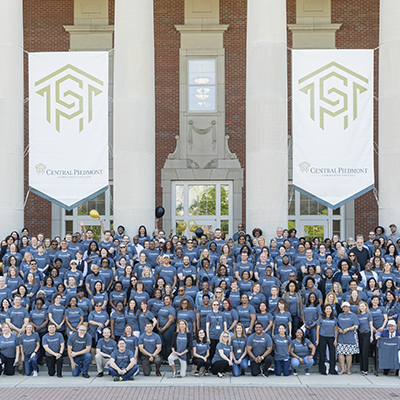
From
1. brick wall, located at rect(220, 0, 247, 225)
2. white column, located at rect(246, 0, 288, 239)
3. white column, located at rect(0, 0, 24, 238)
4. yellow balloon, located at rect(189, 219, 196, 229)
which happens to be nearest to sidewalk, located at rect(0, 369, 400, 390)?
white column, located at rect(246, 0, 288, 239)

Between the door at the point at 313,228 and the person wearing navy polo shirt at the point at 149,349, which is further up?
the door at the point at 313,228

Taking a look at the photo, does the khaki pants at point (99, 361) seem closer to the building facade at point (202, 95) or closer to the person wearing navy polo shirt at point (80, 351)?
the person wearing navy polo shirt at point (80, 351)

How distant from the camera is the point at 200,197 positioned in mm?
23000

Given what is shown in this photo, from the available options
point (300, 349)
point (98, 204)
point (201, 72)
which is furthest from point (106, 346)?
point (201, 72)

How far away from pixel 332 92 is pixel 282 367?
25.7 feet

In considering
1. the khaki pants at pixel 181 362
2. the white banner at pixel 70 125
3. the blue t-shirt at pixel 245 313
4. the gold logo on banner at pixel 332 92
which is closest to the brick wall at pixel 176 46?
the white banner at pixel 70 125

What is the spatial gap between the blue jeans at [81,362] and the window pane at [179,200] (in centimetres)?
1094

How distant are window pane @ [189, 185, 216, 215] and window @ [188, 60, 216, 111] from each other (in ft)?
10.1

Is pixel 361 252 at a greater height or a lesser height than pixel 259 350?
greater

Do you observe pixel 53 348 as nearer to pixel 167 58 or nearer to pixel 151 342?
pixel 151 342

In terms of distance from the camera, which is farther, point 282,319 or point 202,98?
point 202,98

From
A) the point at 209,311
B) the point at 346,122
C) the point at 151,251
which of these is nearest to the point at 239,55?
the point at 346,122

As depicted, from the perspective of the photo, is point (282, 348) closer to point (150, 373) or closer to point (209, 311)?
point (209, 311)

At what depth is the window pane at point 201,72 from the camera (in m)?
23.3
